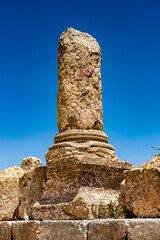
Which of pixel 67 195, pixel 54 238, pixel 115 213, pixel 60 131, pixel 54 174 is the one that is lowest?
pixel 54 238

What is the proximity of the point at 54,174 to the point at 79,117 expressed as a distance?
3.68 ft

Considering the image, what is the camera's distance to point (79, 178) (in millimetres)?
4848

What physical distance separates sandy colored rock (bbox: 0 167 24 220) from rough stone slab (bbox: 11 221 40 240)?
87 cm

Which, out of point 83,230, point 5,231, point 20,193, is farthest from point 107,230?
point 20,193

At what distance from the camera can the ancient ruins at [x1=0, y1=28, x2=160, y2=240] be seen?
13.2 feet

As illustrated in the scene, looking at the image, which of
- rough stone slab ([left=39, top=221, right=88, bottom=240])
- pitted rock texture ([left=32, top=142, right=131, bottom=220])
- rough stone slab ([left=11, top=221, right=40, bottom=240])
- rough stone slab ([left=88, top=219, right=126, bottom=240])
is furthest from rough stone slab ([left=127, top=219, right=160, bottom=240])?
rough stone slab ([left=11, top=221, right=40, bottom=240])

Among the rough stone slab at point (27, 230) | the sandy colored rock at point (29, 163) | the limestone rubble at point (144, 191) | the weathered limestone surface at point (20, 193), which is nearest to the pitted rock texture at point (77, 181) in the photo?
the rough stone slab at point (27, 230)

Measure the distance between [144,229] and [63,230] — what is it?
1426 millimetres

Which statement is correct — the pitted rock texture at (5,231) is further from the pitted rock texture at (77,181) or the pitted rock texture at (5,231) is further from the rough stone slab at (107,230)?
the rough stone slab at (107,230)

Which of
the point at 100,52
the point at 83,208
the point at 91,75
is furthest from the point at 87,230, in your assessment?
the point at 100,52

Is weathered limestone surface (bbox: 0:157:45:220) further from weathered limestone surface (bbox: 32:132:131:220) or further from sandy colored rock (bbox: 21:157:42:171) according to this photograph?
sandy colored rock (bbox: 21:157:42:171)

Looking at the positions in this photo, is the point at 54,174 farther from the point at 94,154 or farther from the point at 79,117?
the point at 79,117

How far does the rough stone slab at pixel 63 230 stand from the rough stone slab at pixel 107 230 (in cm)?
15

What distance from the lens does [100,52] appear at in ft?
20.8
